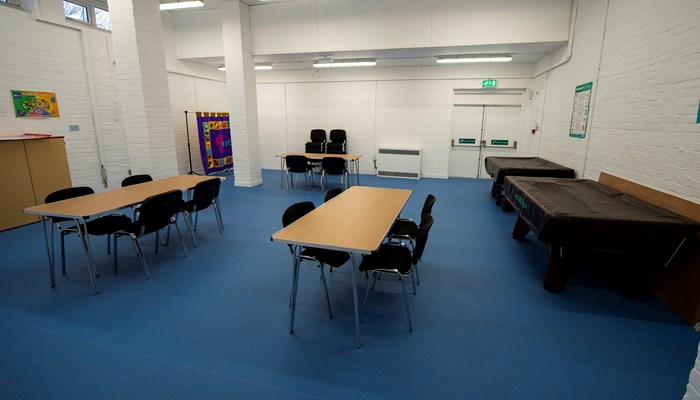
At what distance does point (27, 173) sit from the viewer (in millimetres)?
4844

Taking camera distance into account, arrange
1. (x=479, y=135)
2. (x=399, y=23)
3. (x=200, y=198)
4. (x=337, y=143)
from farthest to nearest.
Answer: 1. (x=337, y=143)
2. (x=479, y=135)
3. (x=399, y=23)
4. (x=200, y=198)

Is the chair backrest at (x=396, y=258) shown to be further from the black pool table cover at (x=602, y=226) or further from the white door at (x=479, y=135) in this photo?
the white door at (x=479, y=135)

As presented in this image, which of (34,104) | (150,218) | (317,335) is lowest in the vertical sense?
(317,335)

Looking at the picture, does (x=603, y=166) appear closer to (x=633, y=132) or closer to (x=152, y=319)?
(x=633, y=132)

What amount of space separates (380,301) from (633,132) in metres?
3.55

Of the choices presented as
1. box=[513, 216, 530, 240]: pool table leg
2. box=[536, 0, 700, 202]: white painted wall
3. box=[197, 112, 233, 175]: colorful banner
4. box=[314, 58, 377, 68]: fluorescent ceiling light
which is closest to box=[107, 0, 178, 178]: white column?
box=[197, 112, 233, 175]: colorful banner

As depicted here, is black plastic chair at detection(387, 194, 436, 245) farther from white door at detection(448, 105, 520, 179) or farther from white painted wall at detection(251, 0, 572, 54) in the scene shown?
white door at detection(448, 105, 520, 179)

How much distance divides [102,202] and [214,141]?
5.97 m

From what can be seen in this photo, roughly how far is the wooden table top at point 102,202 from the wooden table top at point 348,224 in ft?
6.20

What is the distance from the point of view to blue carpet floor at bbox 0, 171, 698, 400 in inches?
79.9

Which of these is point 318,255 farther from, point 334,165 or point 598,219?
point 334,165

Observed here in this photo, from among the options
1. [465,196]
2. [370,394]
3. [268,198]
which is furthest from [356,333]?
[465,196]

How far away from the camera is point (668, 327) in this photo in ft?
8.66

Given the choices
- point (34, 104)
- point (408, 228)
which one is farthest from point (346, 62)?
point (34, 104)
